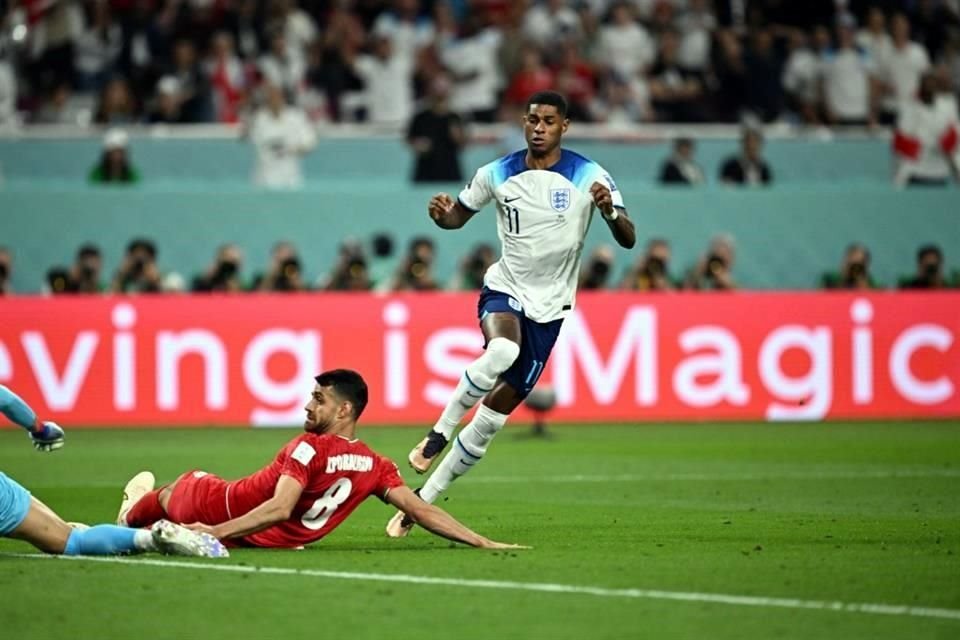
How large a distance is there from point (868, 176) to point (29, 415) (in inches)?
703

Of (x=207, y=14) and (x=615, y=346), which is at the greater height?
(x=207, y=14)

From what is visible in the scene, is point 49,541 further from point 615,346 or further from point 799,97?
point 799,97

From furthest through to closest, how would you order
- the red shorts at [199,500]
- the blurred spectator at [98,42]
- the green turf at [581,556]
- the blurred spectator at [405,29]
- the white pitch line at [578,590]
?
the blurred spectator at [405,29] → the blurred spectator at [98,42] → the red shorts at [199,500] → the white pitch line at [578,590] → the green turf at [581,556]

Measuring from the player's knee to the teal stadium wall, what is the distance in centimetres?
1178

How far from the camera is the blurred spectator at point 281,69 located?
24188 millimetres

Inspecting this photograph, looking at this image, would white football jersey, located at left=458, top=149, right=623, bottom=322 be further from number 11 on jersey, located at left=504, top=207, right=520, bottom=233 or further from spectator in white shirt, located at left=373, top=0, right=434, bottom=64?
spectator in white shirt, located at left=373, top=0, right=434, bottom=64

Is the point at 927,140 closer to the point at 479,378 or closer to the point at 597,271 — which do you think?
the point at 597,271

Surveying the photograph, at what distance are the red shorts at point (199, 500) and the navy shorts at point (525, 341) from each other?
2.38m

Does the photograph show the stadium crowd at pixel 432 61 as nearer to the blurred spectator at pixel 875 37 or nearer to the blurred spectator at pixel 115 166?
the blurred spectator at pixel 875 37

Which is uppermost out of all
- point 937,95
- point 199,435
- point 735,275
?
point 937,95

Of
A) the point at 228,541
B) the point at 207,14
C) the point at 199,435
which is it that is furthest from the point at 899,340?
the point at 228,541

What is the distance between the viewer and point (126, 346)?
20422 mm

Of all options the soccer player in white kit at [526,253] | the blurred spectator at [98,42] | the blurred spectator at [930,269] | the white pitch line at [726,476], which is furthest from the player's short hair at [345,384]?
the blurred spectator at [98,42]

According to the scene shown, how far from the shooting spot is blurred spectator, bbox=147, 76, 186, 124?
24.0 meters
